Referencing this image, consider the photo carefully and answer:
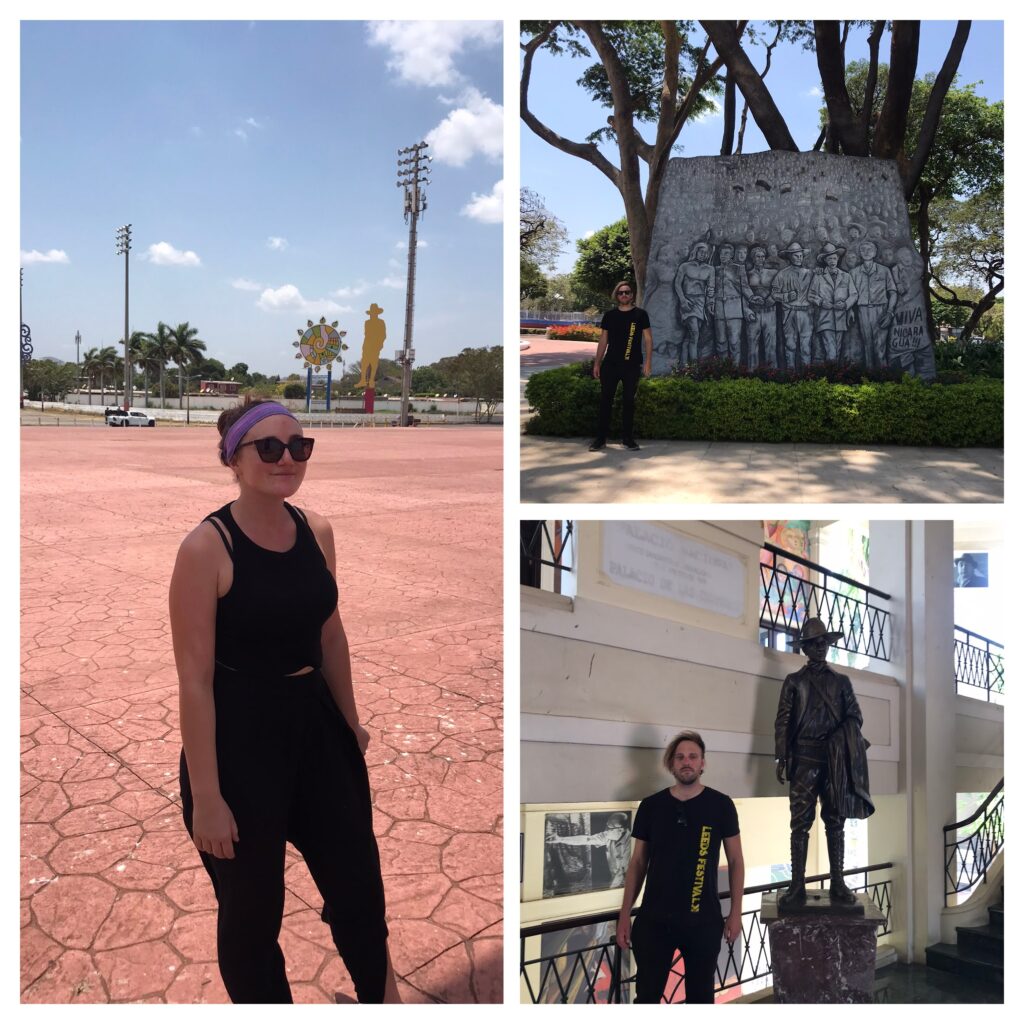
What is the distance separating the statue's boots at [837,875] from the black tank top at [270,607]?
149 inches

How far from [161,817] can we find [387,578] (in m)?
3.37

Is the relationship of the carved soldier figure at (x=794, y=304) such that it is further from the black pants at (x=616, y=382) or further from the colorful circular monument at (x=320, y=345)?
the colorful circular monument at (x=320, y=345)

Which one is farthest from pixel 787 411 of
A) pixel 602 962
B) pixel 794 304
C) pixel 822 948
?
pixel 602 962

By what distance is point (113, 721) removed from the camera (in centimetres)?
365

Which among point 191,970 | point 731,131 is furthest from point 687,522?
point 731,131

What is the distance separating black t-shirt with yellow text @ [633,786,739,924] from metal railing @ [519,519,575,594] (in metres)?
1.01

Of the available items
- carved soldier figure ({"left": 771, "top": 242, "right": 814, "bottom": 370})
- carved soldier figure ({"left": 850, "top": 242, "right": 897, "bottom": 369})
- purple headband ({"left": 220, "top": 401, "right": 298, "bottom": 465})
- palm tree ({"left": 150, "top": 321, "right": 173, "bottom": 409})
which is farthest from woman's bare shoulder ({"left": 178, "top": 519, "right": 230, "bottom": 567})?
palm tree ({"left": 150, "top": 321, "right": 173, "bottom": 409})

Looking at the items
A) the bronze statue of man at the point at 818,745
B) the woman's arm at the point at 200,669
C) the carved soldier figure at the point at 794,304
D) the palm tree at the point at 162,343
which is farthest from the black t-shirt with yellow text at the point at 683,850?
A: the palm tree at the point at 162,343

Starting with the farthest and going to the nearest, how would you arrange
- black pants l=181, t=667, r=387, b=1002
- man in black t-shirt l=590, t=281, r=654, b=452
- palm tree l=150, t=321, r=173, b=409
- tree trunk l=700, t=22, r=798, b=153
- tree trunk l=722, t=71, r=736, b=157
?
1. palm tree l=150, t=321, r=173, b=409
2. tree trunk l=722, t=71, r=736, b=157
3. tree trunk l=700, t=22, r=798, b=153
4. man in black t-shirt l=590, t=281, r=654, b=452
5. black pants l=181, t=667, r=387, b=1002

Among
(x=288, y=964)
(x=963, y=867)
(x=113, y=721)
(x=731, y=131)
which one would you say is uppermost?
(x=731, y=131)

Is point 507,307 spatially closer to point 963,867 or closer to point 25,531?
point 25,531

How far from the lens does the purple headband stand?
1856 millimetres

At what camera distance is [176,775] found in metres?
3.23

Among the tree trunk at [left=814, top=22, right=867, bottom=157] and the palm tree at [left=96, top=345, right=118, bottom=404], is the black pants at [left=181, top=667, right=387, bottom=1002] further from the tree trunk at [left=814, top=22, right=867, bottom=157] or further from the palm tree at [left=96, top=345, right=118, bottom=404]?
the palm tree at [left=96, top=345, right=118, bottom=404]
